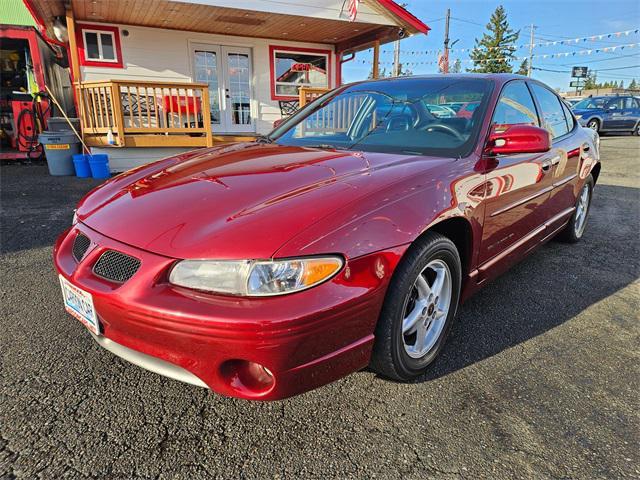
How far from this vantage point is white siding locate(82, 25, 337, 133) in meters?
9.70

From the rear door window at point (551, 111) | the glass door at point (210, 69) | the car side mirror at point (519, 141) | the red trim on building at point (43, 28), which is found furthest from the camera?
the glass door at point (210, 69)

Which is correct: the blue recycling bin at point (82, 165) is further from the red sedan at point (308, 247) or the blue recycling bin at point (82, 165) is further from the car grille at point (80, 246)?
the car grille at point (80, 246)

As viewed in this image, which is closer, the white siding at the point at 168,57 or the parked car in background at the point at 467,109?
the parked car in background at the point at 467,109

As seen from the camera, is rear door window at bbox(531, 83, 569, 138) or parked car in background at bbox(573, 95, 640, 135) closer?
rear door window at bbox(531, 83, 569, 138)

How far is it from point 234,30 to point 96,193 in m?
9.35

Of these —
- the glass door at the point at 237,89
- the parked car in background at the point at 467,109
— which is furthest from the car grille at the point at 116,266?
the glass door at the point at 237,89

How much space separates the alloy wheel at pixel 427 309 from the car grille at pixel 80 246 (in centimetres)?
148

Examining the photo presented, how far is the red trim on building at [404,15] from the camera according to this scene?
9.50 meters

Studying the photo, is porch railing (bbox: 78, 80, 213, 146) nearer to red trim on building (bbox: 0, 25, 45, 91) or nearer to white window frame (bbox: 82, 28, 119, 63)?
white window frame (bbox: 82, 28, 119, 63)

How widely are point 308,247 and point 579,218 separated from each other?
394 cm

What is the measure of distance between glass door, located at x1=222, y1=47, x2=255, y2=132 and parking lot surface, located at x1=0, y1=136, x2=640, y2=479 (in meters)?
9.10

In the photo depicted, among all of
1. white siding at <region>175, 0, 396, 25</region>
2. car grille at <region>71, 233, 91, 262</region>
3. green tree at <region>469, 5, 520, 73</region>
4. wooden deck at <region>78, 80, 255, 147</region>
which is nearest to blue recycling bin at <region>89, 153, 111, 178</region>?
wooden deck at <region>78, 80, 255, 147</region>

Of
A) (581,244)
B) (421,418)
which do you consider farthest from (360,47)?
(421,418)

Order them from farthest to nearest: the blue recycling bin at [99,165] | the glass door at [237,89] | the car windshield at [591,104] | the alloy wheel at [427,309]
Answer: the car windshield at [591,104], the glass door at [237,89], the blue recycling bin at [99,165], the alloy wheel at [427,309]
